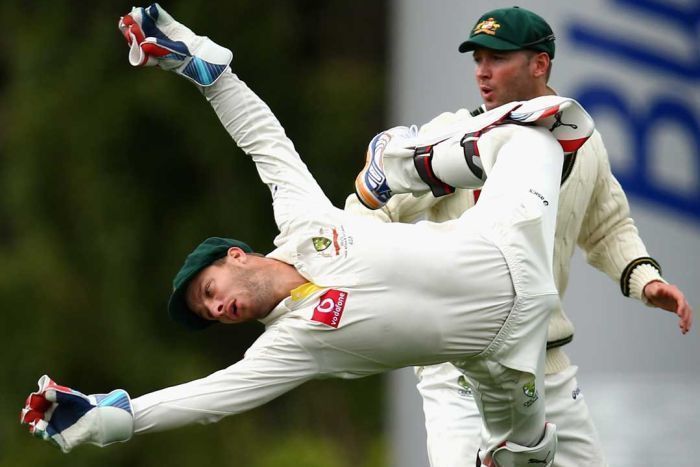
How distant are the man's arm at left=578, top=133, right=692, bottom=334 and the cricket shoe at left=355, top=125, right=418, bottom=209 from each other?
24.7 inches

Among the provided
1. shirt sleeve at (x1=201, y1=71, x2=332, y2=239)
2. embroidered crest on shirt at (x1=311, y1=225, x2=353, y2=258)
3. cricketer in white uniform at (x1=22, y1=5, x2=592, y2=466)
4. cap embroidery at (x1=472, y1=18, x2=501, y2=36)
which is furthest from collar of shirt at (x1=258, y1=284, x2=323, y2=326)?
cap embroidery at (x1=472, y1=18, x2=501, y2=36)

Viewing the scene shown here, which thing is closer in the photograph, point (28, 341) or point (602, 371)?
point (602, 371)

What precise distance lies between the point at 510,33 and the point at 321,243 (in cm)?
103

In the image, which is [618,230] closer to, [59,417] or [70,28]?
[59,417]

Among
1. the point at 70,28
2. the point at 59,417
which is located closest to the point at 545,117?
the point at 59,417

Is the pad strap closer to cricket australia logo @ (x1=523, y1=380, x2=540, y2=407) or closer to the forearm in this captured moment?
cricket australia logo @ (x1=523, y1=380, x2=540, y2=407)

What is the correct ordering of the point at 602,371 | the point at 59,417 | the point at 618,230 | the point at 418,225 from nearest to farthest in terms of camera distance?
the point at 59,417, the point at 418,225, the point at 618,230, the point at 602,371

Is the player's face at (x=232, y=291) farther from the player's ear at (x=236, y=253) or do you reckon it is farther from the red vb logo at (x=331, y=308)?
the red vb logo at (x=331, y=308)

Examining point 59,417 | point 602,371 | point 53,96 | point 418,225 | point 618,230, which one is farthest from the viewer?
point 53,96

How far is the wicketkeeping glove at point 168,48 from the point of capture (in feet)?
16.6

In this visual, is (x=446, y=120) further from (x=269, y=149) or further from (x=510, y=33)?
(x=269, y=149)

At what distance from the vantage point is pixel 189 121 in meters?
12.3

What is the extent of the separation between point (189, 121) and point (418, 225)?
7.51m

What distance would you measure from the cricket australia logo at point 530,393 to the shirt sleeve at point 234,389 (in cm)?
63
